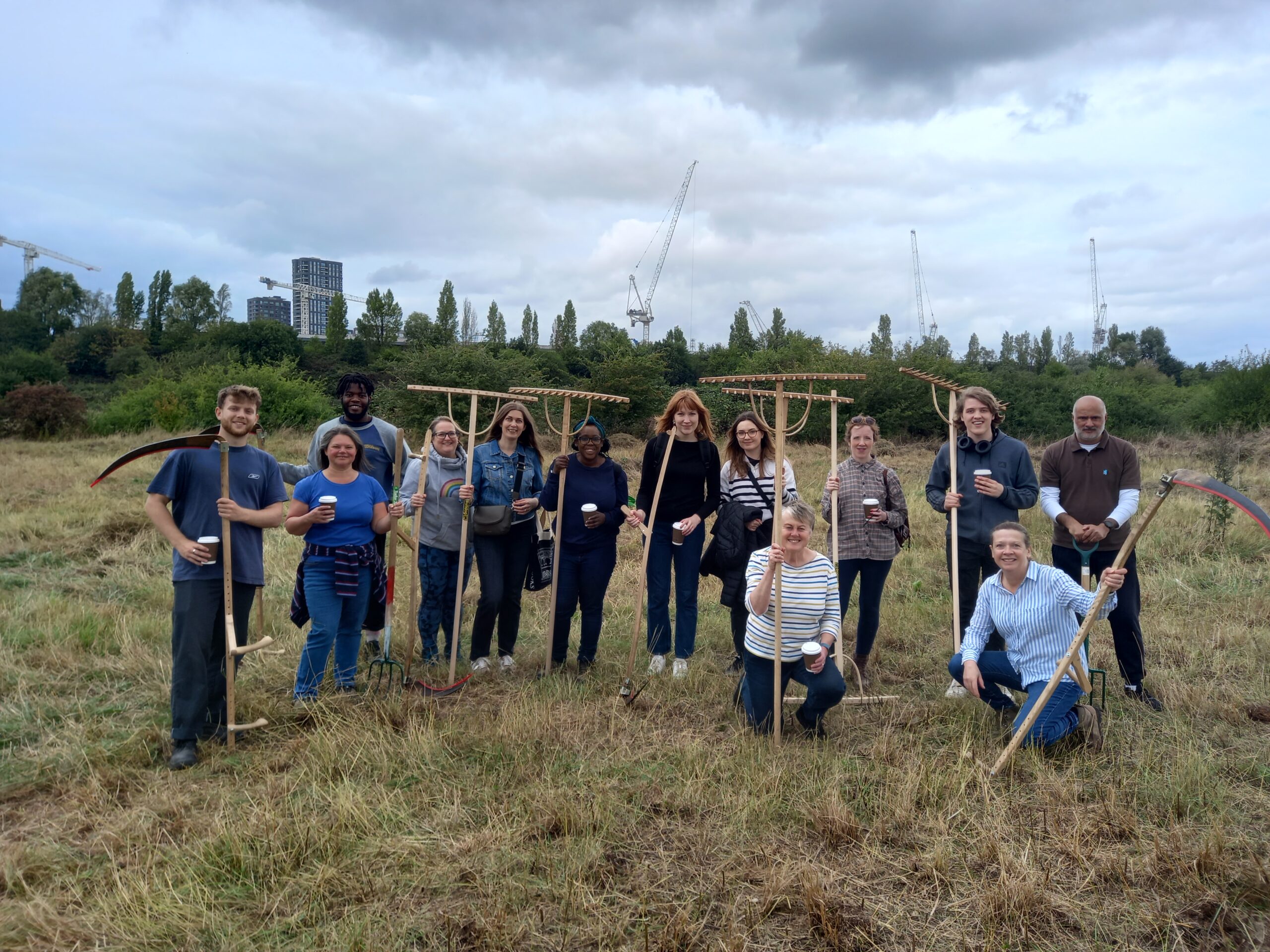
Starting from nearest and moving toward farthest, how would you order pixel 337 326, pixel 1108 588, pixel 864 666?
pixel 1108 588 < pixel 864 666 < pixel 337 326

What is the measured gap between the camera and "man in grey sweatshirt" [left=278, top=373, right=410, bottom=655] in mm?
5629

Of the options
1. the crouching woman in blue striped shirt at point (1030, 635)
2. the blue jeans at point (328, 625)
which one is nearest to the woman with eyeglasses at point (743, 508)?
the crouching woman in blue striped shirt at point (1030, 635)

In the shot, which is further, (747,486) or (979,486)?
(747,486)

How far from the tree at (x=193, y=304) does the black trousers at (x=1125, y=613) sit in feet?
240

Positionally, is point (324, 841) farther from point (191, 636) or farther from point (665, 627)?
point (665, 627)

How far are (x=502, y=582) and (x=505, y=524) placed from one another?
480mm

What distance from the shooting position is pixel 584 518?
5699 millimetres

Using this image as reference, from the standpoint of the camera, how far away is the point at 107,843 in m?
3.57

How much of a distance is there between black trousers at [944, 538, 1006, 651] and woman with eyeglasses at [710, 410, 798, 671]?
4.45 ft

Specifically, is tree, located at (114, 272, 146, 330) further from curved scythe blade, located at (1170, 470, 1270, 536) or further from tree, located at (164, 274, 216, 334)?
curved scythe blade, located at (1170, 470, 1270, 536)

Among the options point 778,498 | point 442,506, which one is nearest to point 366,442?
point 442,506

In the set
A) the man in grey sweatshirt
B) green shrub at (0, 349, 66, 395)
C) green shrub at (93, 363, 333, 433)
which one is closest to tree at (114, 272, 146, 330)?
green shrub at (0, 349, 66, 395)

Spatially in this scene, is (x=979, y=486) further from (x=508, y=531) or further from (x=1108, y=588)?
(x=508, y=531)

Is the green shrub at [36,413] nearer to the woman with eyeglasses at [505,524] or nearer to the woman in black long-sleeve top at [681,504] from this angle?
the woman with eyeglasses at [505,524]
